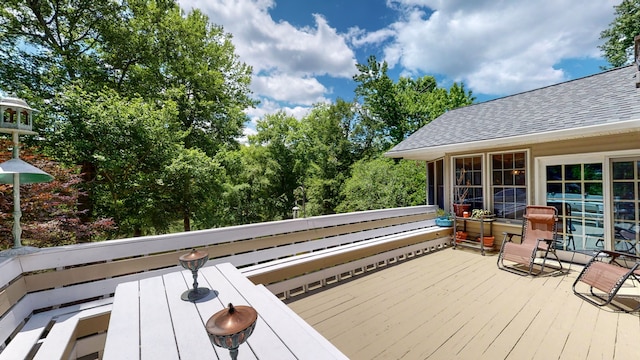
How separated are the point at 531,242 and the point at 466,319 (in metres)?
2.67

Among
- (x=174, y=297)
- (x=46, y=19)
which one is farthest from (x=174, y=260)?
(x=46, y=19)

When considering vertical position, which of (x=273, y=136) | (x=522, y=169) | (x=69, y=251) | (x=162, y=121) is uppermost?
(x=273, y=136)

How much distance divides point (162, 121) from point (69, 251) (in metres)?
6.80

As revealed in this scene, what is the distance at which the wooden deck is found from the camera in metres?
2.28

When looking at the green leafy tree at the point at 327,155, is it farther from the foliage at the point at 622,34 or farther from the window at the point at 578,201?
the foliage at the point at 622,34

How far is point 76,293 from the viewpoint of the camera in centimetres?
227

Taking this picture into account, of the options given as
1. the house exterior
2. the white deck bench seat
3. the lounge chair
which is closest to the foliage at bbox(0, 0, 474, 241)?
the white deck bench seat

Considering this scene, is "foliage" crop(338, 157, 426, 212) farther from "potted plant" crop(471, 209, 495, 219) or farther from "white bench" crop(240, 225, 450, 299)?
"white bench" crop(240, 225, 450, 299)

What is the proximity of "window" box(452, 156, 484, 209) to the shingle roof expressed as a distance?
0.65m

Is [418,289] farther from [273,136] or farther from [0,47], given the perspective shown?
[273,136]

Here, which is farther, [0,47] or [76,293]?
[0,47]

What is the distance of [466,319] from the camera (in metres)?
2.79

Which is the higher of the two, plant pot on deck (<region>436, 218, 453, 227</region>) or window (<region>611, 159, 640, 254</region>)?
window (<region>611, 159, 640, 254</region>)

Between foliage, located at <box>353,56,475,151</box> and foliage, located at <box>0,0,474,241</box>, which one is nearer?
foliage, located at <box>0,0,474,241</box>
